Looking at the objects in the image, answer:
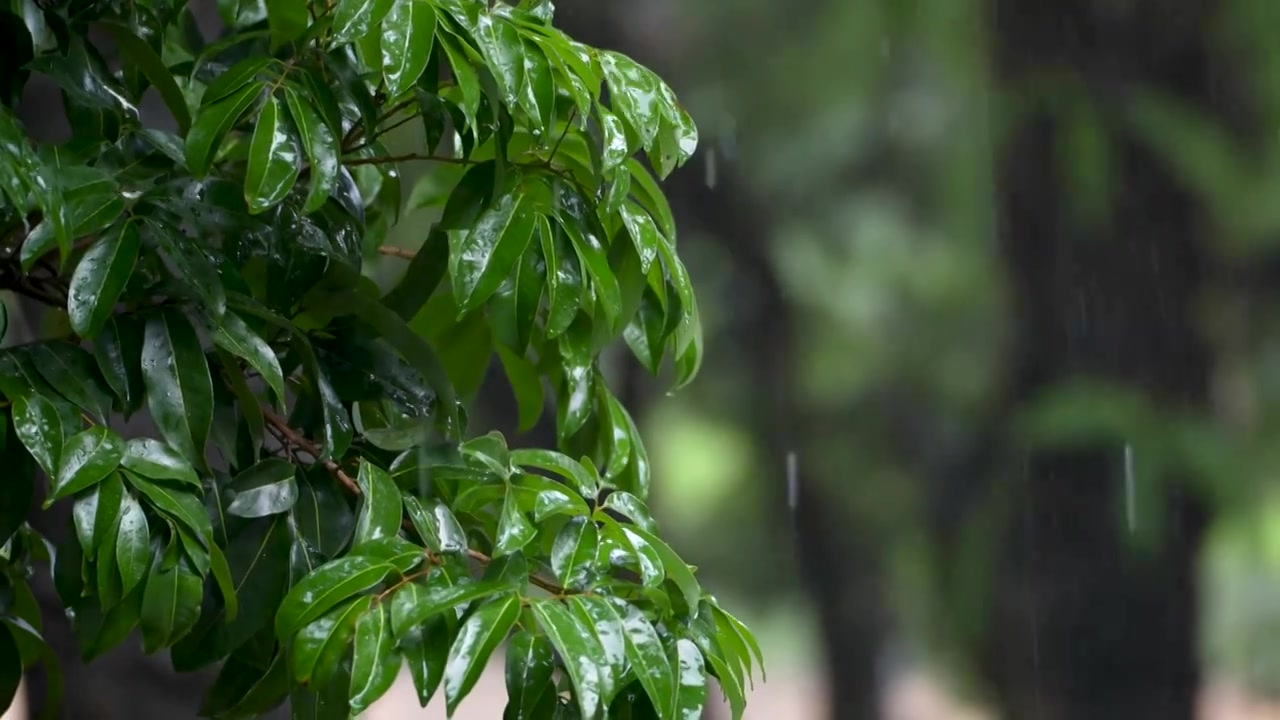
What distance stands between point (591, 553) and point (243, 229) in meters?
0.30

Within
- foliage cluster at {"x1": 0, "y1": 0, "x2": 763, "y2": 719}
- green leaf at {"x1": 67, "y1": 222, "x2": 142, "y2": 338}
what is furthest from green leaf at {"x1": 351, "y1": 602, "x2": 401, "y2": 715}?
green leaf at {"x1": 67, "y1": 222, "x2": 142, "y2": 338}

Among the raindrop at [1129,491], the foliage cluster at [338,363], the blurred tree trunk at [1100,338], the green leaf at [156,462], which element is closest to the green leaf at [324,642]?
the foliage cluster at [338,363]

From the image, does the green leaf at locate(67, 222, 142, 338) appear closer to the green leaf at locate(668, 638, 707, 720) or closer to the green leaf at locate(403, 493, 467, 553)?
the green leaf at locate(403, 493, 467, 553)

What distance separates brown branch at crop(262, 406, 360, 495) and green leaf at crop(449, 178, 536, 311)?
0.14 meters

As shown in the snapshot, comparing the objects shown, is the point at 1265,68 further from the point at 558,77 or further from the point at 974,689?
the point at 558,77

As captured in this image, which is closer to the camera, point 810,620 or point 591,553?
point 591,553

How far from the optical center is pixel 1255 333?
2051 mm

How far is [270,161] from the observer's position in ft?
2.28

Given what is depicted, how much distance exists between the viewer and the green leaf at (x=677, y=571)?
687mm

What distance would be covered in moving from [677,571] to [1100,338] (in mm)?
1555

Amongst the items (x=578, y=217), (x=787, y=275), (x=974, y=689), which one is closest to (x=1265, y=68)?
(x=787, y=275)

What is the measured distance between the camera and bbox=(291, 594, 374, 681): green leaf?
628mm

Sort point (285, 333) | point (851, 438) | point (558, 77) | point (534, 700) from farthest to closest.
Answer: point (851, 438) < point (285, 333) < point (558, 77) < point (534, 700)

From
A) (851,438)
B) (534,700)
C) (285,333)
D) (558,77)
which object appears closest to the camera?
(534,700)
